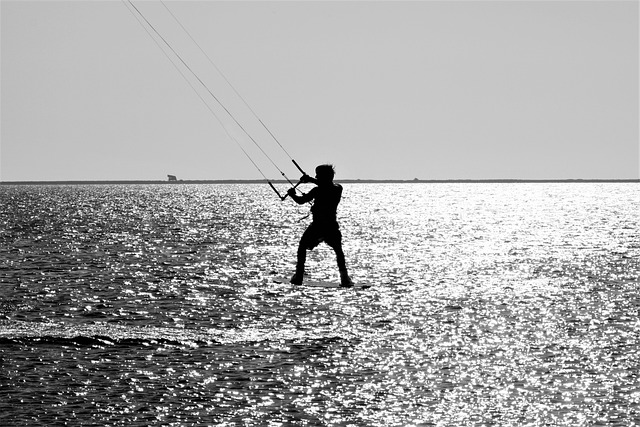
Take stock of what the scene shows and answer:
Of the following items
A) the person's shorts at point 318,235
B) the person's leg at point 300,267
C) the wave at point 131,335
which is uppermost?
the person's shorts at point 318,235

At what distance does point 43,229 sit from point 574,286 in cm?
5675

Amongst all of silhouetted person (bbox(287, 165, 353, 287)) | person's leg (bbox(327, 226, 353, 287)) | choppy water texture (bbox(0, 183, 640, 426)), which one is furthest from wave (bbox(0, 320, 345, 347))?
silhouetted person (bbox(287, 165, 353, 287))

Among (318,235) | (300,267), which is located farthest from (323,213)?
(300,267)

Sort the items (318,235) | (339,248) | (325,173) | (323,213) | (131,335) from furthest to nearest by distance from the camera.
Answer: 1. (131,335)
2. (339,248)
3. (318,235)
4. (323,213)
5. (325,173)

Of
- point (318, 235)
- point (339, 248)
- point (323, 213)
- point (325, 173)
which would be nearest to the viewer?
point (325, 173)

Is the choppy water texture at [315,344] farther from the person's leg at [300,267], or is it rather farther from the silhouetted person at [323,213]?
the silhouetted person at [323,213]

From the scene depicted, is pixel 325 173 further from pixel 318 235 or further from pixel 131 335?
pixel 131 335

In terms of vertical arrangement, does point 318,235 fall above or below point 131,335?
above

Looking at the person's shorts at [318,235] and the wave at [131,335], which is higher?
the person's shorts at [318,235]

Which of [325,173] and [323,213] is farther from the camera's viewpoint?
[323,213]

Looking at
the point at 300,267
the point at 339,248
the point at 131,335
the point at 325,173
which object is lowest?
the point at 131,335

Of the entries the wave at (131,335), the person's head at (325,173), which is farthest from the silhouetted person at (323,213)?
the wave at (131,335)

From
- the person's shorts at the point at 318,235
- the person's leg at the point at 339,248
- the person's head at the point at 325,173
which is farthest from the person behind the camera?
the person's leg at the point at 339,248

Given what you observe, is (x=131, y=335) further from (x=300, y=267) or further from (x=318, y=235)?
(x=318, y=235)
